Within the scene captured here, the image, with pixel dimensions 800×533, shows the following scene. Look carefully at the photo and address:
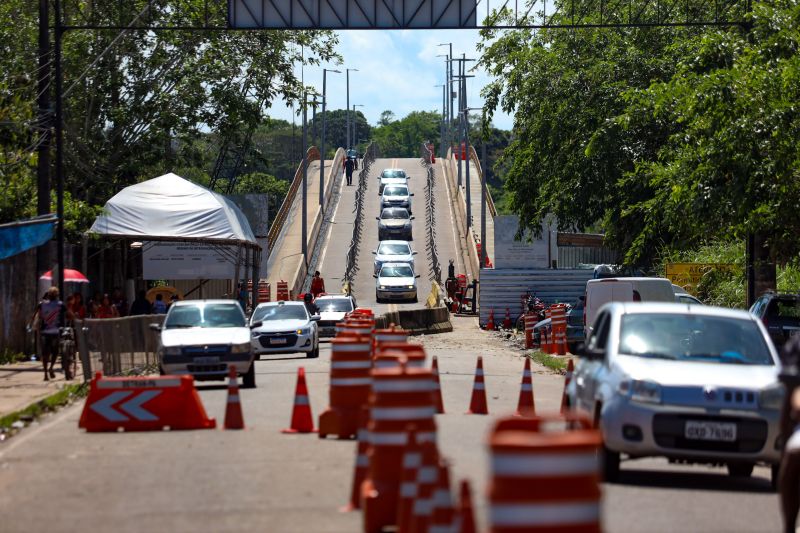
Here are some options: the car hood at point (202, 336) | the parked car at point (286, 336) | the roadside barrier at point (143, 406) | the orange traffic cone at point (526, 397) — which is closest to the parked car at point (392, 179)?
the parked car at point (286, 336)

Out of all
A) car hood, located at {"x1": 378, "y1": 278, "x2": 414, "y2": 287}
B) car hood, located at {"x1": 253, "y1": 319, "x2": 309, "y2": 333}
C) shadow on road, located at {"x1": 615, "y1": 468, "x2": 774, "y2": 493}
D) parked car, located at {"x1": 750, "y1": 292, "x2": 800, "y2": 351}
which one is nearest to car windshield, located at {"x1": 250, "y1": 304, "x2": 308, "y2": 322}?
car hood, located at {"x1": 253, "y1": 319, "x2": 309, "y2": 333}

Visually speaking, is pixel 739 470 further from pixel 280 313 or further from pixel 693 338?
pixel 280 313

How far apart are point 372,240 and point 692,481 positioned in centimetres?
6217

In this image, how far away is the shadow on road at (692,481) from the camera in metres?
11.3

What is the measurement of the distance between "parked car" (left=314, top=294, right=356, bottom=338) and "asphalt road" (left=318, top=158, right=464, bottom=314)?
33.8ft

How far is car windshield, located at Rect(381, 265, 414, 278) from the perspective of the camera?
189ft

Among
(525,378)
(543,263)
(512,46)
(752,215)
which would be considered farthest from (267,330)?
(543,263)

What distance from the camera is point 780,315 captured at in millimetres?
26016

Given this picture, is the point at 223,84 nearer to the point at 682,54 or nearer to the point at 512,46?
the point at 512,46

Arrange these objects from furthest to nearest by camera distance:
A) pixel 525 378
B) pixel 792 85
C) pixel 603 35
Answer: pixel 603 35, pixel 792 85, pixel 525 378

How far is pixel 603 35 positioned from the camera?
43.8m

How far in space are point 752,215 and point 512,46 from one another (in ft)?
75.8

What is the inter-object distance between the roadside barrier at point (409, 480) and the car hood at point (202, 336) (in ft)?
44.3

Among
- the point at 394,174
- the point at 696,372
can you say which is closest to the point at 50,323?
the point at 696,372
